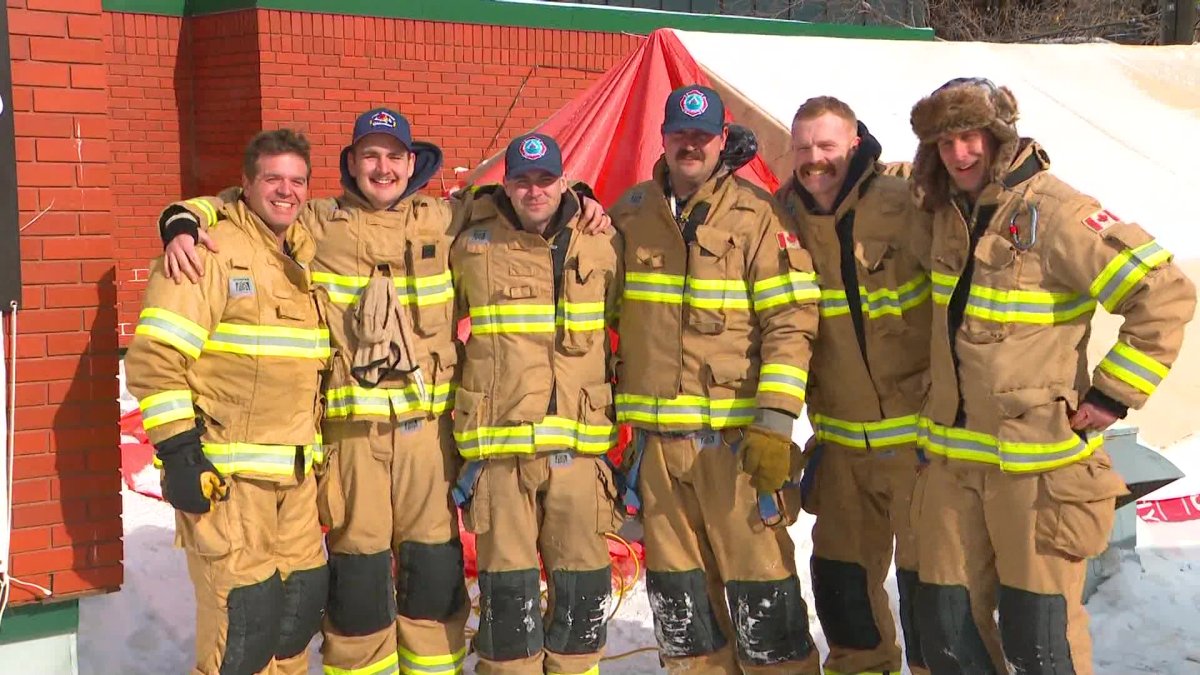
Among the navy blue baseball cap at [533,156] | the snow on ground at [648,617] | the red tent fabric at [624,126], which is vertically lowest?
the snow on ground at [648,617]

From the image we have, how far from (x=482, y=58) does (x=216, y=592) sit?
7.87m

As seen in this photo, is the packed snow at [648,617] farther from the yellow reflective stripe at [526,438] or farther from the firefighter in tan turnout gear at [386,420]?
the yellow reflective stripe at [526,438]

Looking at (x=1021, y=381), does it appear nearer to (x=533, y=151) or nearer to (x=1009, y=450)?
(x=1009, y=450)

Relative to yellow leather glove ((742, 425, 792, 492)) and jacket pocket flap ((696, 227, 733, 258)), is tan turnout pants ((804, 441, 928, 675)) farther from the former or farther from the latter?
jacket pocket flap ((696, 227, 733, 258))

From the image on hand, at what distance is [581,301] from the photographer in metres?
4.18

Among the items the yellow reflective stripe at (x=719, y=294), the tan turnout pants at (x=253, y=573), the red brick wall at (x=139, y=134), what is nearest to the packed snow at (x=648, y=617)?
the tan turnout pants at (x=253, y=573)

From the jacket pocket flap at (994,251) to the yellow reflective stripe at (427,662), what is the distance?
7.68 ft

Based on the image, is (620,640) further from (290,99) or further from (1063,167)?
(290,99)

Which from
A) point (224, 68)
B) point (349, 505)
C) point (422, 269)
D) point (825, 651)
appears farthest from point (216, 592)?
point (224, 68)

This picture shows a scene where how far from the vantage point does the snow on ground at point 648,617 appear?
4906mm

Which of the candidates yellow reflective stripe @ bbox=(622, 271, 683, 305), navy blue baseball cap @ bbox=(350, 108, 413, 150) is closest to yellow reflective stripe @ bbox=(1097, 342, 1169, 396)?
yellow reflective stripe @ bbox=(622, 271, 683, 305)

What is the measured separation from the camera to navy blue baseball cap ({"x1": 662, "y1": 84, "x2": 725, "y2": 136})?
4027 millimetres

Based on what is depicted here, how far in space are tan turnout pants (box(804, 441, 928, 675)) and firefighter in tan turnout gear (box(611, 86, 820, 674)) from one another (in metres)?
0.12

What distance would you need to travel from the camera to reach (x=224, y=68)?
1016 cm
